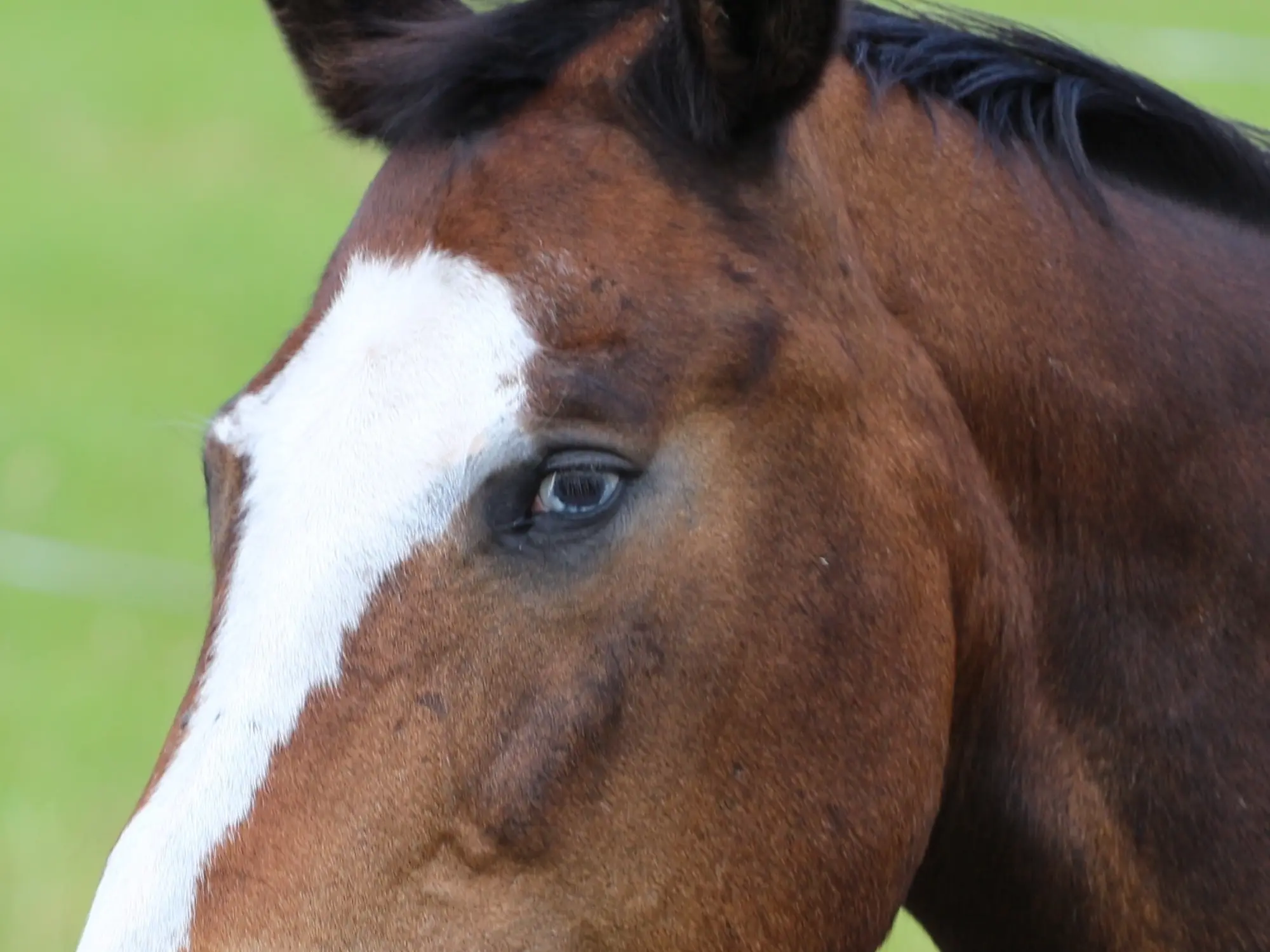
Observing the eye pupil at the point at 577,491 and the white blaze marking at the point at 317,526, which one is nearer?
the white blaze marking at the point at 317,526

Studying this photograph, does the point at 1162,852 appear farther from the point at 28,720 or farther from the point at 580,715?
the point at 28,720

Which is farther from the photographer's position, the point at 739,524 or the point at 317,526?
the point at 739,524

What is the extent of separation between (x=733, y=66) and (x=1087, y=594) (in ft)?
2.46

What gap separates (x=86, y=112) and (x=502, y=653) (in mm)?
16191

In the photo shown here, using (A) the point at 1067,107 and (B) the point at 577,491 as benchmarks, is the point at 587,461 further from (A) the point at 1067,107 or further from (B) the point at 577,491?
(A) the point at 1067,107

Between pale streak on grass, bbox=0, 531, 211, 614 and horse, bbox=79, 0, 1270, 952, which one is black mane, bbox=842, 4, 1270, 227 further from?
pale streak on grass, bbox=0, 531, 211, 614

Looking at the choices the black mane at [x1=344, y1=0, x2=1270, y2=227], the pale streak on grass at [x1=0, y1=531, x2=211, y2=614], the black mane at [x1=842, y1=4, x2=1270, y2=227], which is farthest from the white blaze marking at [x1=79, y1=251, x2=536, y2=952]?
the pale streak on grass at [x1=0, y1=531, x2=211, y2=614]

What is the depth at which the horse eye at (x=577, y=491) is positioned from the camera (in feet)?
6.40

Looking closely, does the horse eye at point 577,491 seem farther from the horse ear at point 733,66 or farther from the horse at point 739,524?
the horse ear at point 733,66

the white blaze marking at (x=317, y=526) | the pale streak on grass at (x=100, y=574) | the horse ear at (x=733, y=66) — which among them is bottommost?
the pale streak on grass at (x=100, y=574)

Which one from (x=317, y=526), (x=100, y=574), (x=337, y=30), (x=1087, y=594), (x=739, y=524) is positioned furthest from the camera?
(x=100, y=574)

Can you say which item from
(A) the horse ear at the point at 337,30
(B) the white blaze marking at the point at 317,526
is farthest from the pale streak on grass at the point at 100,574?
(B) the white blaze marking at the point at 317,526

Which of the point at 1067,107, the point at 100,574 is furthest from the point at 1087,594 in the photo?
the point at 100,574

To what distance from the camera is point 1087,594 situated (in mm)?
2203
